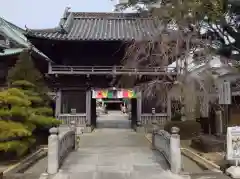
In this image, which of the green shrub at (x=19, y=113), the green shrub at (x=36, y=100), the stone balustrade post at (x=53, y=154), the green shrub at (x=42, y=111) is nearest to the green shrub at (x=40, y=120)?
the green shrub at (x=42, y=111)

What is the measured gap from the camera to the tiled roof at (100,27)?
21164 millimetres

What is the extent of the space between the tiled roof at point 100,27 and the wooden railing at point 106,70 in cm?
213

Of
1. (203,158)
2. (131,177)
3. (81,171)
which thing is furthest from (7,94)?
(203,158)

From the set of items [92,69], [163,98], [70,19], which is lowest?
[163,98]

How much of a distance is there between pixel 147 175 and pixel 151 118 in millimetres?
13454

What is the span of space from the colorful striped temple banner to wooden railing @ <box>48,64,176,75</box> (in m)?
1.69

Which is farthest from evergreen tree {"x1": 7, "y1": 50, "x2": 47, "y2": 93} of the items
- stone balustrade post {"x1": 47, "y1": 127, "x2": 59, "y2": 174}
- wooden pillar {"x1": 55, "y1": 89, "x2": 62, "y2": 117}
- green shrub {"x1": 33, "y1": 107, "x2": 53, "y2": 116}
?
wooden pillar {"x1": 55, "y1": 89, "x2": 62, "y2": 117}

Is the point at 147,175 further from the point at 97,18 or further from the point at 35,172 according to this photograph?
the point at 97,18

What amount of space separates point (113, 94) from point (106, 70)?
6.70 ft

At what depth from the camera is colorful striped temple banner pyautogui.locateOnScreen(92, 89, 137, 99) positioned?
22.0m

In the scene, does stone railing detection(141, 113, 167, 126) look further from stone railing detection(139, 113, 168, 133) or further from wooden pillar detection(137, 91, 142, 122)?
wooden pillar detection(137, 91, 142, 122)

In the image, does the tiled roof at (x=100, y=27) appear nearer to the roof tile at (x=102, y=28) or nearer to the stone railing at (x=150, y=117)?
the roof tile at (x=102, y=28)

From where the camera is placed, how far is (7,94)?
10453mm

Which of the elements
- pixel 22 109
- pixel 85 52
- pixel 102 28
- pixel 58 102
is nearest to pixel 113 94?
pixel 85 52
